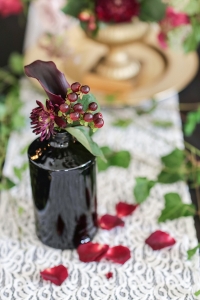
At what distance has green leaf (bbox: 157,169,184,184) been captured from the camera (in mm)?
1009

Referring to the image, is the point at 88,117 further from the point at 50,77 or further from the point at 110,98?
the point at 110,98

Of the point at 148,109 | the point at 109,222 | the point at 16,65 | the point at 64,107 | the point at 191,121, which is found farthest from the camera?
the point at 16,65

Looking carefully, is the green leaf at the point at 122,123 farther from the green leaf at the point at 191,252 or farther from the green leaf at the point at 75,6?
the green leaf at the point at 191,252

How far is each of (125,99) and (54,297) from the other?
0.55 m

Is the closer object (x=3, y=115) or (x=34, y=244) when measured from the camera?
(x=34, y=244)

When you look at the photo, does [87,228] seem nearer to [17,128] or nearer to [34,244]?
[34,244]

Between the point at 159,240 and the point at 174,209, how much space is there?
65 mm

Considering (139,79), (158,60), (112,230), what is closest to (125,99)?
(139,79)

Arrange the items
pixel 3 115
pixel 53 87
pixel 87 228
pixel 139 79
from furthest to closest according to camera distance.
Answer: pixel 139 79, pixel 3 115, pixel 87 228, pixel 53 87

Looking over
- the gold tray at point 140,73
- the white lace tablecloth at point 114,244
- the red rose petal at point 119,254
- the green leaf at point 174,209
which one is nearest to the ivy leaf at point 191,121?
the white lace tablecloth at point 114,244

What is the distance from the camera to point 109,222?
0.93m

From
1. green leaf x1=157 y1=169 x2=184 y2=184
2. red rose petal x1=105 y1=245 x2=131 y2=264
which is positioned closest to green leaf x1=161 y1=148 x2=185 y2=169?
green leaf x1=157 y1=169 x2=184 y2=184

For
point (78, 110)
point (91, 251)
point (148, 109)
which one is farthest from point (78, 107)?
point (148, 109)

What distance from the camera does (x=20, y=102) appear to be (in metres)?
1.24
